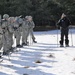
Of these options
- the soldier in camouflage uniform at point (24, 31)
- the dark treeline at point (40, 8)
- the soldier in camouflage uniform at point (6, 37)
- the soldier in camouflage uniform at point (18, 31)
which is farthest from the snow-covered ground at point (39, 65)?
the dark treeline at point (40, 8)

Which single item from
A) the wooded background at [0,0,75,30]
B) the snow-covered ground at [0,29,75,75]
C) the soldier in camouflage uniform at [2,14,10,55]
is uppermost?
the wooded background at [0,0,75,30]

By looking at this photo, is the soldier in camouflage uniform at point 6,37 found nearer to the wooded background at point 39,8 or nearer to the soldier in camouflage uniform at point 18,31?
the soldier in camouflage uniform at point 18,31

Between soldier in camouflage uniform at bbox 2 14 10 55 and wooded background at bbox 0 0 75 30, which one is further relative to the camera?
wooded background at bbox 0 0 75 30

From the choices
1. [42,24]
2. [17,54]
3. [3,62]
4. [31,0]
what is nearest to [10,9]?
[31,0]

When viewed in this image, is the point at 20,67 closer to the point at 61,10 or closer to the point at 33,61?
the point at 33,61

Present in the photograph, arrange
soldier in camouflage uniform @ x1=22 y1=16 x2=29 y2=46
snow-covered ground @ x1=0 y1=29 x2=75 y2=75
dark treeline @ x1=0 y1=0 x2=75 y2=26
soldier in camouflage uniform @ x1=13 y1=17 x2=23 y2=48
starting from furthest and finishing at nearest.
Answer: dark treeline @ x1=0 y1=0 x2=75 y2=26
soldier in camouflage uniform @ x1=22 y1=16 x2=29 y2=46
soldier in camouflage uniform @ x1=13 y1=17 x2=23 y2=48
snow-covered ground @ x1=0 y1=29 x2=75 y2=75

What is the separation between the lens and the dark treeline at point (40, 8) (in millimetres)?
38281

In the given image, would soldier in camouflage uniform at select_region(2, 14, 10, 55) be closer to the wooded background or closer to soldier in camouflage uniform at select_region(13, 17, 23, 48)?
soldier in camouflage uniform at select_region(13, 17, 23, 48)

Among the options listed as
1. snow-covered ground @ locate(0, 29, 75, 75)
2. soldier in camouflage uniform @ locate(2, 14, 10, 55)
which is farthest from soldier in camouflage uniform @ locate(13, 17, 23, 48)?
snow-covered ground @ locate(0, 29, 75, 75)

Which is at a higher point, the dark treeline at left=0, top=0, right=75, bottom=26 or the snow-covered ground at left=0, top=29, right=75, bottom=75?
the dark treeline at left=0, top=0, right=75, bottom=26

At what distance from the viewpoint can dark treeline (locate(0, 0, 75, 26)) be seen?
126 ft

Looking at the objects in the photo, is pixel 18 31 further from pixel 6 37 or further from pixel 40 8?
pixel 40 8

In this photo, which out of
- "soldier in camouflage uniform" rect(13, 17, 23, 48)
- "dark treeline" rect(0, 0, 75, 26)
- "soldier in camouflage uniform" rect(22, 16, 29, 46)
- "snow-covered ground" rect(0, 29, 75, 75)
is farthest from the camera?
"dark treeline" rect(0, 0, 75, 26)

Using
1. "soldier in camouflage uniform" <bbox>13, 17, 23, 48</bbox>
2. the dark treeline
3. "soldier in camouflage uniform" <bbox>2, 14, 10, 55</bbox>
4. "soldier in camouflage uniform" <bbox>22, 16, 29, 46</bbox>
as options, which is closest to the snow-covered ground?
"soldier in camouflage uniform" <bbox>2, 14, 10, 55</bbox>
